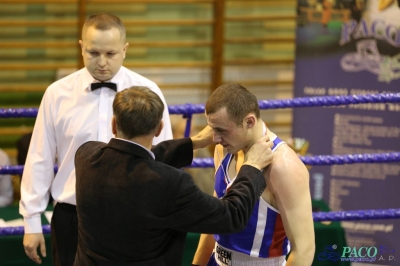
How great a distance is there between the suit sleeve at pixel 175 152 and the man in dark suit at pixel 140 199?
30 cm

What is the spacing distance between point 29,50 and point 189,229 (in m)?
4.33

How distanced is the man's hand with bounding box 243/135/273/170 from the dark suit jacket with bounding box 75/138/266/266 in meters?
0.04

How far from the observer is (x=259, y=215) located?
2.23 m

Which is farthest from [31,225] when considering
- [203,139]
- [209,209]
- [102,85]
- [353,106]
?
[353,106]

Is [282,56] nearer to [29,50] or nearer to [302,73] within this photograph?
[302,73]

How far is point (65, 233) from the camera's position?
2584mm

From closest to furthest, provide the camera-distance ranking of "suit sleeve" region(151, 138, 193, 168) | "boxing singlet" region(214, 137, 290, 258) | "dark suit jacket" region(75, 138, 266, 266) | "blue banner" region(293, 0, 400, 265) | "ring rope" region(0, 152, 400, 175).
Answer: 1. "dark suit jacket" region(75, 138, 266, 266)
2. "boxing singlet" region(214, 137, 290, 258)
3. "suit sleeve" region(151, 138, 193, 168)
4. "ring rope" region(0, 152, 400, 175)
5. "blue banner" region(293, 0, 400, 265)

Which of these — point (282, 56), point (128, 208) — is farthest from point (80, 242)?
point (282, 56)

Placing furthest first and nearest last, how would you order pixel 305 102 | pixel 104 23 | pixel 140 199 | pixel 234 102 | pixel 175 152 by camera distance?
pixel 305 102, pixel 104 23, pixel 175 152, pixel 234 102, pixel 140 199

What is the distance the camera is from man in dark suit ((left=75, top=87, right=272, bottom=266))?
1961mm

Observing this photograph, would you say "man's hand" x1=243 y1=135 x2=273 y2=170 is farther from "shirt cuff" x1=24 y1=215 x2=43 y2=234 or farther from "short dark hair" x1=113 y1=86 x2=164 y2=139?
"shirt cuff" x1=24 y1=215 x2=43 y2=234

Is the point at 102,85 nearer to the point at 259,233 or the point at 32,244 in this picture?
the point at 32,244

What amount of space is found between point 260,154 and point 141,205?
0.44 meters

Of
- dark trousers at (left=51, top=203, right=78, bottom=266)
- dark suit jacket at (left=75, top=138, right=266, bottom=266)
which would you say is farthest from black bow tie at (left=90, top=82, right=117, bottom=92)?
dark suit jacket at (left=75, top=138, right=266, bottom=266)
